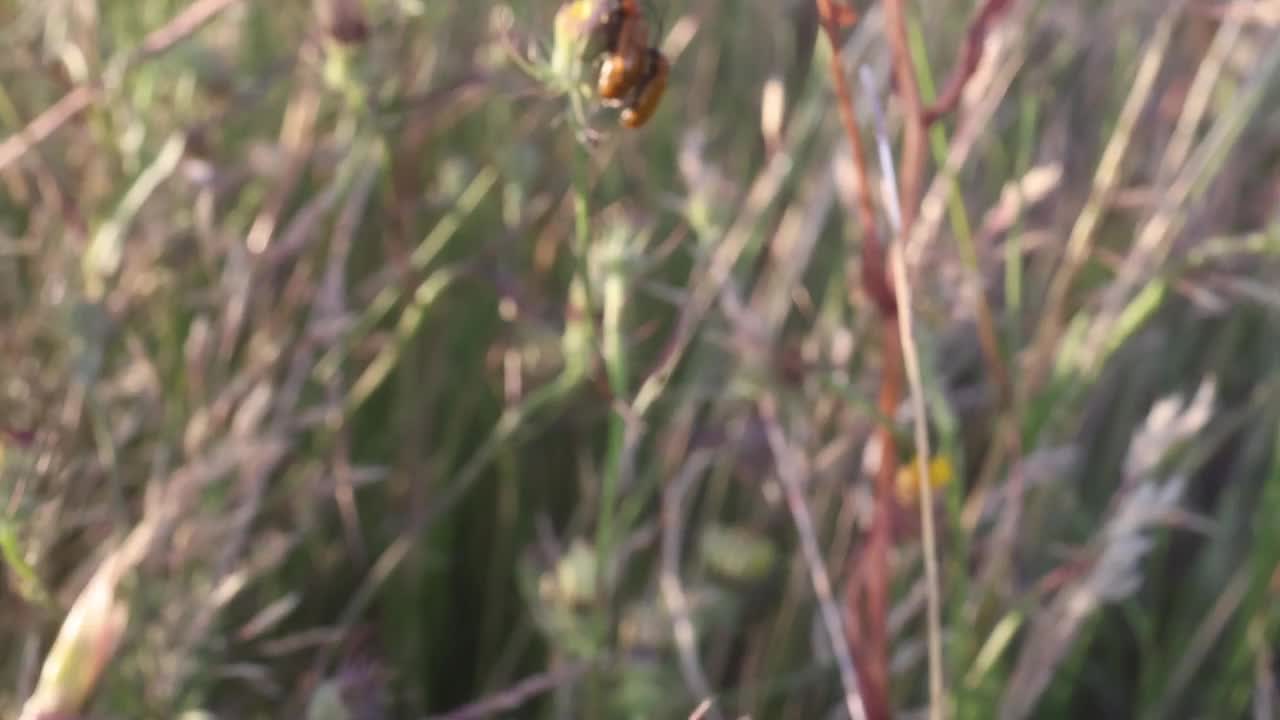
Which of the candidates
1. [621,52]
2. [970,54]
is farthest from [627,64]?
[970,54]

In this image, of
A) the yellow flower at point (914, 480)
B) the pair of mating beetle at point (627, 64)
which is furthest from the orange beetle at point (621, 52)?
the yellow flower at point (914, 480)

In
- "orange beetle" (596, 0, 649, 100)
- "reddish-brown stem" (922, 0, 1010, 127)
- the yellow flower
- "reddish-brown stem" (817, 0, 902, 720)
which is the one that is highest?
"orange beetle" (596, 0, 649, 100)

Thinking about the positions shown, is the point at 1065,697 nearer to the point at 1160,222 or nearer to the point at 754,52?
the point at 1160,222

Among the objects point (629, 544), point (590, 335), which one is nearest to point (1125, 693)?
point (629, 544)

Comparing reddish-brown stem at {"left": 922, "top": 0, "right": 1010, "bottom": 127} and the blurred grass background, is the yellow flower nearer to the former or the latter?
the blurred grass background

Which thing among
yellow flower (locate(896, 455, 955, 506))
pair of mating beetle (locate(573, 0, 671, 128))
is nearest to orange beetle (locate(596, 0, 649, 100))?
pair of mating beetle (locate(573, 0, 671, 128))

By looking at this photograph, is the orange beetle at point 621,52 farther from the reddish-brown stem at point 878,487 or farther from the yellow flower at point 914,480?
the yellow flower at point 914,480
